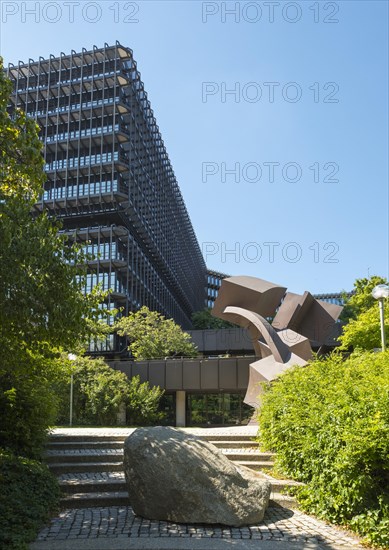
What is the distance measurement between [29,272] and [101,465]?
4527 millimetres

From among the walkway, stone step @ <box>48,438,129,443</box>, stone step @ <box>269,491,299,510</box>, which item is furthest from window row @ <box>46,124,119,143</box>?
the walkway

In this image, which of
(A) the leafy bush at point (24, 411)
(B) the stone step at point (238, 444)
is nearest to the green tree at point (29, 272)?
(A) the leafy bush at point (24, 411)

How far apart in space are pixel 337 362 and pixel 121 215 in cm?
4667

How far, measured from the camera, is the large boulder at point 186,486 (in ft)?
23.9

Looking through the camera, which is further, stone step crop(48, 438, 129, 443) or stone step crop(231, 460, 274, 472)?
stone step crop(48, 438, 129, 443)

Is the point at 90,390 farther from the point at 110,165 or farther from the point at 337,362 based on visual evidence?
the point at 110,165

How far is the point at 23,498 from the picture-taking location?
24.5 ft

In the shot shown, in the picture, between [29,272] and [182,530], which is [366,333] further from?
[29,272]

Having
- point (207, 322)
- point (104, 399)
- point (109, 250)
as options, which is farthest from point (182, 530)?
point (207, 322)

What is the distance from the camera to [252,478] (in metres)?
7.92

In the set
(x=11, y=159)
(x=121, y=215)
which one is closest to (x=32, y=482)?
(x=11, y=159)

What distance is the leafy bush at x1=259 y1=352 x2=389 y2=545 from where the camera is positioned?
661cm

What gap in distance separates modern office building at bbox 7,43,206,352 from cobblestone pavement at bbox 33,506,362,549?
44.7 metres

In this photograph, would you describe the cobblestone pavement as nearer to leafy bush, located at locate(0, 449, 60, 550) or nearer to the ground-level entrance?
leafy bush, located at locate(0, 449, 60, 550)
